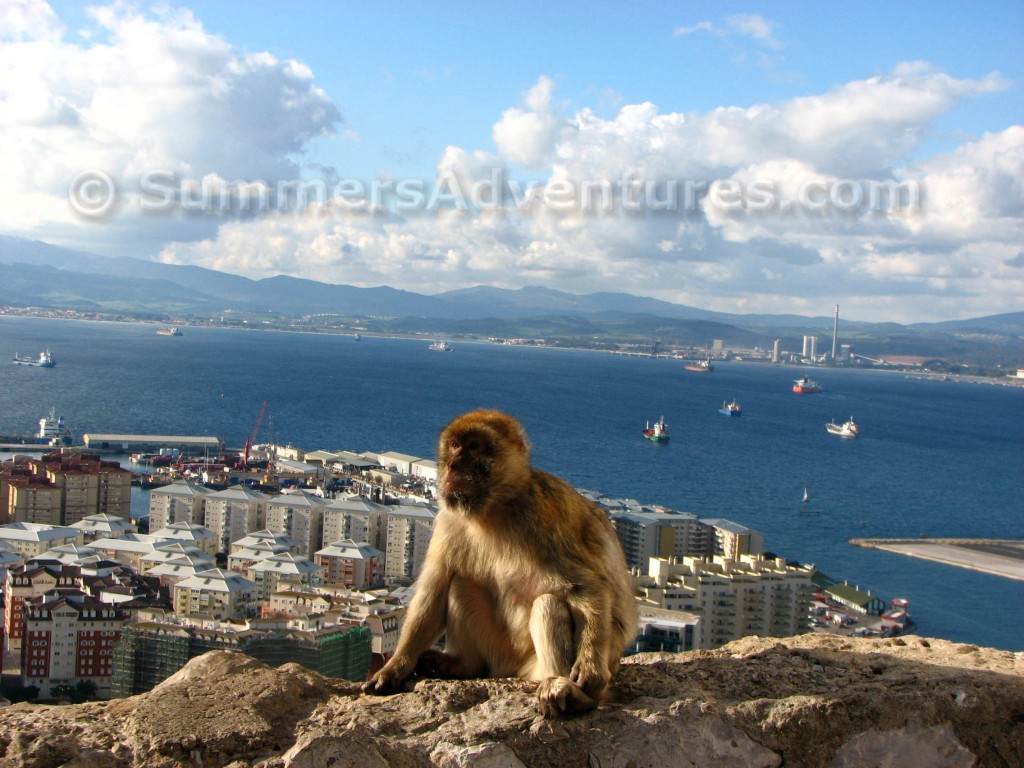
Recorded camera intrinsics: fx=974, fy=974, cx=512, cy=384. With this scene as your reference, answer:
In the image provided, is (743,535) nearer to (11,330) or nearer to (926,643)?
(926,643)

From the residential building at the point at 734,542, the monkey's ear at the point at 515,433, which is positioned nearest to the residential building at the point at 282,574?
the residential building at the point at 734,542

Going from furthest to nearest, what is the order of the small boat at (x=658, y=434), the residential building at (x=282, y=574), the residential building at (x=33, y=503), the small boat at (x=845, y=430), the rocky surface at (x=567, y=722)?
1. the small boat at (x=845, y=430)
2. the small boat at (x=658, y=434)
3. the residential building at (x=33, y=503)
4. the residential building at (x=282, y=574)
5. the rocky surface at (x=567, y=722)

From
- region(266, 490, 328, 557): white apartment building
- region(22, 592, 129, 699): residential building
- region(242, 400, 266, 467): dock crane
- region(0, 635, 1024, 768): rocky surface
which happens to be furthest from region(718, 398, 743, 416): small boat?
region(0, 635, 1024, 768): rocky surface

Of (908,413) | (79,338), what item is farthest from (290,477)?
(79,338)

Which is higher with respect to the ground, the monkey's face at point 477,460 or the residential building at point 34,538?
the monkey's face at point 477,460

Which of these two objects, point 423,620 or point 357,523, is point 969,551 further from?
point 423,620

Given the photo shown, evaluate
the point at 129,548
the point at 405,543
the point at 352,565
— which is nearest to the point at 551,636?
the point at 352,565

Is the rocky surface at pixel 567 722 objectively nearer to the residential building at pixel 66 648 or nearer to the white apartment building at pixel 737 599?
the residential building at pixel 66 648
